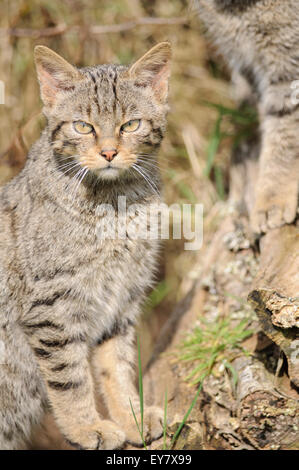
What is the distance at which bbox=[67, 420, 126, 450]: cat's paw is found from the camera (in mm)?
2145

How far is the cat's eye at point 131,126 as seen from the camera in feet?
6.87

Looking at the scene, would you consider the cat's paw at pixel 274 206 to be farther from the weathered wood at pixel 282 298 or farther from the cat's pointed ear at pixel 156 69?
the cat's pointed ear at pixel 156 69

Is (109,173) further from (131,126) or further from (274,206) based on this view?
(274,206)

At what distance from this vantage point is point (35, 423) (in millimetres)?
2512

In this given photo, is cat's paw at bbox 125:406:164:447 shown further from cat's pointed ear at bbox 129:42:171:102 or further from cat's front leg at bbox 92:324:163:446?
cat's pointed ear at bbox 129:42:171:102

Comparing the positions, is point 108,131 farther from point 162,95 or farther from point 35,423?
point 35,423

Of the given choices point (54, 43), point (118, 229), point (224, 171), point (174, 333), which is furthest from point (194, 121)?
point (118, 229)

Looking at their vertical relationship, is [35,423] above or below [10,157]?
below

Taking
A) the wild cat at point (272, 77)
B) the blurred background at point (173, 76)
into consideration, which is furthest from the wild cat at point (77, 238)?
the blurred background at point (173, 76)

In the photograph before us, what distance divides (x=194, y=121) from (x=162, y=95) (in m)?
1.82

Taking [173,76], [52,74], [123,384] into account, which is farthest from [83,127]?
[173,76]

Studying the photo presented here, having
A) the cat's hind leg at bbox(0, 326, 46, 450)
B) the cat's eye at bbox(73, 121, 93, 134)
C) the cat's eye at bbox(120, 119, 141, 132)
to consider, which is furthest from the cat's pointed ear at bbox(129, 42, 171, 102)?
the cat's hind leg at bbox(0, 326, 46, 450)

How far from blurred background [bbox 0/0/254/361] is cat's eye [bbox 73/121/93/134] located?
1597 millimetres

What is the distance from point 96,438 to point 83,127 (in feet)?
3.99
